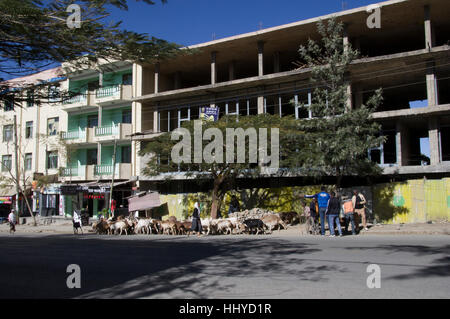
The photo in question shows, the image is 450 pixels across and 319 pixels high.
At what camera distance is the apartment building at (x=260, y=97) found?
77.6ft

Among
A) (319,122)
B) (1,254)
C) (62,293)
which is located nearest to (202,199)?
(319,122)

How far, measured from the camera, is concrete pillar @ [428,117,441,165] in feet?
76.3

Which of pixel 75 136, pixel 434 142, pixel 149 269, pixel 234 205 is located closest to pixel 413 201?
pixel 434 142

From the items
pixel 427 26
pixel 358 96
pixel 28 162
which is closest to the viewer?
pixel 427 26

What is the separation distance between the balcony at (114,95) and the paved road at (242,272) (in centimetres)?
2261

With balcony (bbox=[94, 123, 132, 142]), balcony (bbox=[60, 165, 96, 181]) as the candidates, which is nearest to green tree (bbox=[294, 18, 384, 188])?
balcony (bbox=[94, 123, 132, 142])

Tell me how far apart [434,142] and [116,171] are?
76.7ft

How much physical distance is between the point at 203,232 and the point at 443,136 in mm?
20974

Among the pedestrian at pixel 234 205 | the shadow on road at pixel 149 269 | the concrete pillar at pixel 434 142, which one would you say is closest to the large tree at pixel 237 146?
the pedestrian at pixel 234 205

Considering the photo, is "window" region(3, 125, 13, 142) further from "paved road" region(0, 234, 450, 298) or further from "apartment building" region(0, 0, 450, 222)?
"paved road" region(0, 234, 450, 298)

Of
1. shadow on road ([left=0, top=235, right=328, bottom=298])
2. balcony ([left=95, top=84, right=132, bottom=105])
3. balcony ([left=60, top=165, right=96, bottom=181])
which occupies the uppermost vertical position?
balcony ([left=95, top=84, right=132, bottom=105])

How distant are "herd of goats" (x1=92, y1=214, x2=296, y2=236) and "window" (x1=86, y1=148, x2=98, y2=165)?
1429 cm

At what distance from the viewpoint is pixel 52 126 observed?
37.9 m

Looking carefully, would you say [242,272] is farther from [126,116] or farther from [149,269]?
[126,116]
